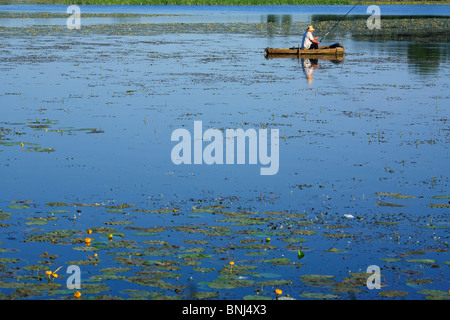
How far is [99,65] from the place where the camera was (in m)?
33.9

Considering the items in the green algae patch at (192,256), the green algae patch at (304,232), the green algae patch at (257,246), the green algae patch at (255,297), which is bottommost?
the green algae patch at (255,297)

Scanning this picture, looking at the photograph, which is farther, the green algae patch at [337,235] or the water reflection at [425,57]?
the water reflection at [425,57]

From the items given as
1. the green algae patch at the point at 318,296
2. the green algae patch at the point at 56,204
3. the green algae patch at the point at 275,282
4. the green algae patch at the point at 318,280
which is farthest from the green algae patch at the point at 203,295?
the green algae patch at the point at 56,204

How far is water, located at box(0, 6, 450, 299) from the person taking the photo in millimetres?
9727

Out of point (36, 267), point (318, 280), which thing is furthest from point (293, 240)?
point (36, 267)

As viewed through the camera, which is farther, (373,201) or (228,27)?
(228,27)

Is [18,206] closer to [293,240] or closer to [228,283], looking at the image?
[293,240]

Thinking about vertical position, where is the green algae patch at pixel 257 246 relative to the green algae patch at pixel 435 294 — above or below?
above

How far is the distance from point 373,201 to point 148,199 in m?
3.59

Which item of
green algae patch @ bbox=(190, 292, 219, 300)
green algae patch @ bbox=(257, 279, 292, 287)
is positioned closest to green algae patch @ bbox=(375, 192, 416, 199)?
green algae patch @ bbox=(257, 279, 292, 287)

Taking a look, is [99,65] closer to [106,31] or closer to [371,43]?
[371,43]

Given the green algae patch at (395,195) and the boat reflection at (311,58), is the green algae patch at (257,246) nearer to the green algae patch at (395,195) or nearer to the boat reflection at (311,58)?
the green algae patch at (395,195)

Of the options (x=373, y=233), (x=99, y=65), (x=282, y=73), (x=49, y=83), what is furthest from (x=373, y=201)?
(x=99, y=65)

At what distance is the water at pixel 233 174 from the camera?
973 centimetres
